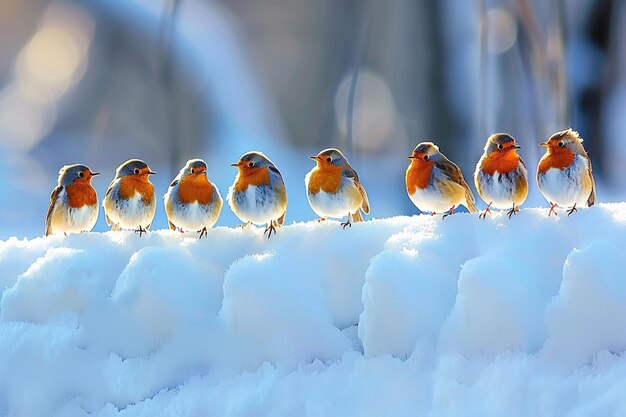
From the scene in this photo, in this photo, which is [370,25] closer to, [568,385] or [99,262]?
[99,262]

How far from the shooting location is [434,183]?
12.8ft

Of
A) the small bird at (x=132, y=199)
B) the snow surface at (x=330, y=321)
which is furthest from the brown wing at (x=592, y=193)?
the small bird at (x=132, y=199)

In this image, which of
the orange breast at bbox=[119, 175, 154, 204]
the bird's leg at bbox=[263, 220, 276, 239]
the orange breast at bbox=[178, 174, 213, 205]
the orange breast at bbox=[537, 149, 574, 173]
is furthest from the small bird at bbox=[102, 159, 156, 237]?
the orange breast at bbox=[537, 149, 574, 173]

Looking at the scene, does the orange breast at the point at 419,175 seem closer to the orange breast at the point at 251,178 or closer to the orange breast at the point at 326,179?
the orange breast at the point at 326,179

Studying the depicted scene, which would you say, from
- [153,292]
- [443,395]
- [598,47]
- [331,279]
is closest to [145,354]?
[153,292]

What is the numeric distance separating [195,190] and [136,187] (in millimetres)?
392

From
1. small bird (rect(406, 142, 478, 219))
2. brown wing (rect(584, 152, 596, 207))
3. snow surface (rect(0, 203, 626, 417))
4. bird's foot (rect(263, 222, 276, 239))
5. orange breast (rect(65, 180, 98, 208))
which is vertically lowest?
snow surface (rect(0, 203, 626, 417))

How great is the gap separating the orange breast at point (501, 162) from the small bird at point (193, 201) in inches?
58.0

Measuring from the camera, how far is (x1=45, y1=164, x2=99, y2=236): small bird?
430cm

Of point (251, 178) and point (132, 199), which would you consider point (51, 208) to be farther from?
point (251, 178)

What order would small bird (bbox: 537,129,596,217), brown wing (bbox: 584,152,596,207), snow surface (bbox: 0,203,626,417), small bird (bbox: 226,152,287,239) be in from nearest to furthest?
snow surface (bbox: 0,203,626,417), small bird (bbox: 537,129,596,217), brown wing (bbox: 584,152,596,207), small bird (bbox: 226,152,287,239)

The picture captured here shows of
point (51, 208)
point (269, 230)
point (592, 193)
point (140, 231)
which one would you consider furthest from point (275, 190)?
point (592, 193)

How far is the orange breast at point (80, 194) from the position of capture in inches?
170

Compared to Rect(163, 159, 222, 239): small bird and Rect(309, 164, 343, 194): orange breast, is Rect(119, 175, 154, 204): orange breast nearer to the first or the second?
Rect(163, 159, 222, 239): small bird
